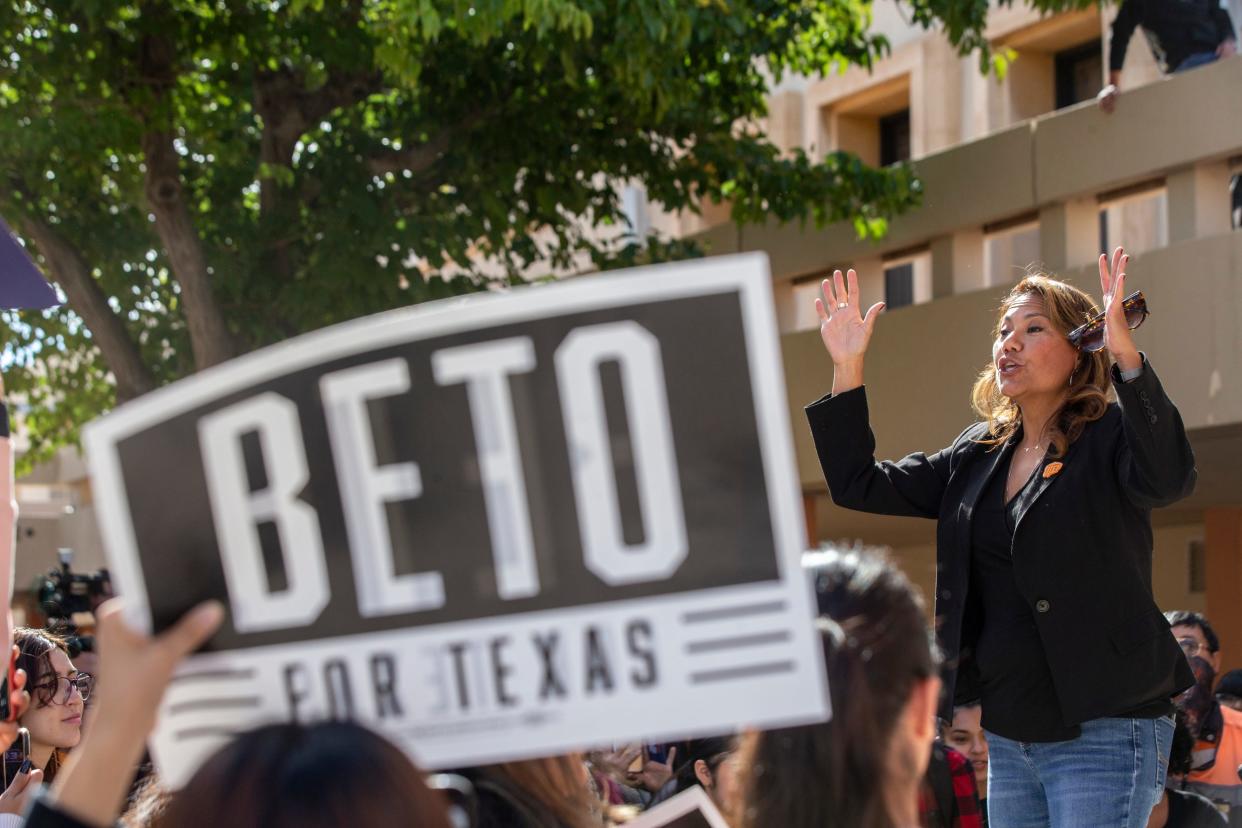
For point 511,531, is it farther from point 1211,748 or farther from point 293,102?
point 293,102

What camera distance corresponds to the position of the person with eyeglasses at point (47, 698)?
4844 millimetres

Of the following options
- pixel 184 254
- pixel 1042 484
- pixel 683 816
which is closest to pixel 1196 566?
pixel 184 254

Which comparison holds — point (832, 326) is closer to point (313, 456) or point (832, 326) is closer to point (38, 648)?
point (313, 456)

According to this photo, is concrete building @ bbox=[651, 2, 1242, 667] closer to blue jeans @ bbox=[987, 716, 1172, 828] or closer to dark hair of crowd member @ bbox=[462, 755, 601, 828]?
blue jeans @ bbox=[987, 716, 1172, 828]

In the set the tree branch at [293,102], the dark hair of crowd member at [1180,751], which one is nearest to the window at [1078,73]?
the tree branch at [293,102]

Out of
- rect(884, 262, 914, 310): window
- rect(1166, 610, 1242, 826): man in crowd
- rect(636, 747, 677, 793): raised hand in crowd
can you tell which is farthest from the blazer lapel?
rect(884, 262, 914, 310): window

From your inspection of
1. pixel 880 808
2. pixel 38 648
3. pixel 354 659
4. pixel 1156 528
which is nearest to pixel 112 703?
pixel 354 659

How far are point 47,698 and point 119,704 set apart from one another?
3.47 meters

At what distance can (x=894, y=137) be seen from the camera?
593 inches

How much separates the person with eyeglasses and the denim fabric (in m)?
7.38

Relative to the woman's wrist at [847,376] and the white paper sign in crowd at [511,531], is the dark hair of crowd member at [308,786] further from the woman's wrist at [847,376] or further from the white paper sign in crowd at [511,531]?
the woman's wrist at [847,376]

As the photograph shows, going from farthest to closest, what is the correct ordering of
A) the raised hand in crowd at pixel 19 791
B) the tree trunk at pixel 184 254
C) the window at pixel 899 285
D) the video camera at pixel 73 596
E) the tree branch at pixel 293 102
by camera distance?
the window at pixel 899 285
the tree branch at pixel 293 102
the video camera at pixel 73 596
the tree trunk at pixel 184 254
the raised hand in crowd at pixel 19 791

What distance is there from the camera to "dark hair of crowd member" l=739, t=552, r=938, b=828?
1.95 metres

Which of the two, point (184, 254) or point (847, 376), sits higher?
point (184, 254)
